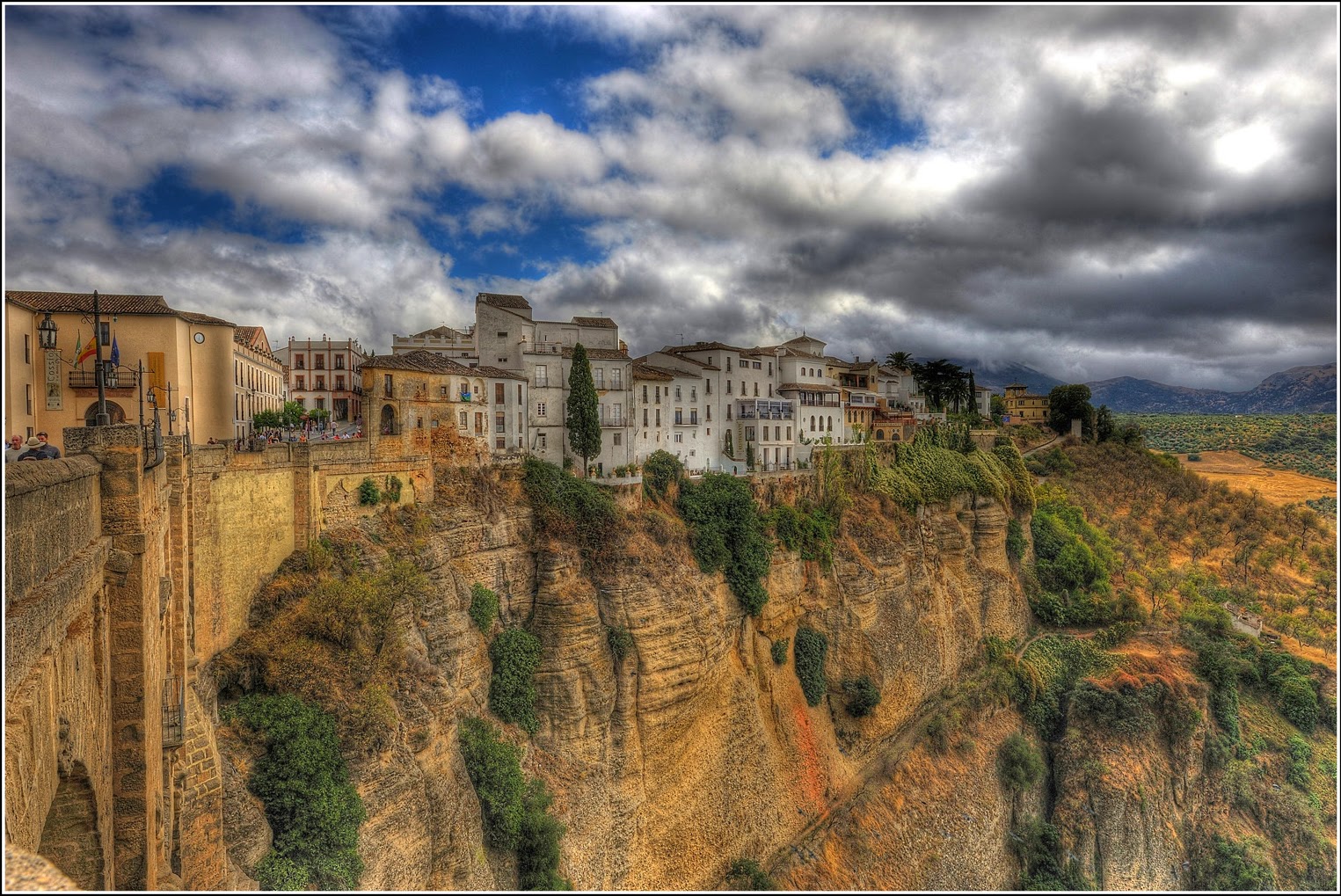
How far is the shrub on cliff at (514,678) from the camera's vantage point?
1995 cm

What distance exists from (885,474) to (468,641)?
25.1 meters

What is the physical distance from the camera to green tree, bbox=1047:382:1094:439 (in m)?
55.0

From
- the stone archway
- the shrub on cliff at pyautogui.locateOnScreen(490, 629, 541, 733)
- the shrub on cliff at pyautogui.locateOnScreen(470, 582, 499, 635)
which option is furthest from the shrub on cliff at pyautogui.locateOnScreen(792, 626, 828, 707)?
the stone archway

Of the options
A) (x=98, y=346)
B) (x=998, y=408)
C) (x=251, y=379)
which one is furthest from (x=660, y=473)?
(x=998, y=408)

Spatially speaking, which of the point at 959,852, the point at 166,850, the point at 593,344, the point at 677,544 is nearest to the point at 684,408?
the point at 593,344

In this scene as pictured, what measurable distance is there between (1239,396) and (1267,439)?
154 ft

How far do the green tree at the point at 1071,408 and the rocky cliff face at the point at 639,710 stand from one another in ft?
114

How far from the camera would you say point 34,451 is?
8.62 meters

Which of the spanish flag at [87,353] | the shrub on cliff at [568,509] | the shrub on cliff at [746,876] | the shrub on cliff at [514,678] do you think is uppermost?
the spanish flag at [87,353]

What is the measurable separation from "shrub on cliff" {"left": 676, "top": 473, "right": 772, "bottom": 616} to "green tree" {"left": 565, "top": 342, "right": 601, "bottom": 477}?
441 cm

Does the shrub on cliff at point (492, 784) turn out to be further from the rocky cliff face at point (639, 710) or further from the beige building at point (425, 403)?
the beige building at point (425, 403)

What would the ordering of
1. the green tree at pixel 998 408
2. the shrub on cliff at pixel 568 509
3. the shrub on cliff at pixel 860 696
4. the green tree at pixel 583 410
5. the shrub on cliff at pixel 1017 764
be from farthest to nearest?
the green tree at pixel 998 408, the shrub on cliff at pixel 1017 764, the shrub on cliff at pixel 860 696, the green tree at pixel 583 410, the shrub on cliff at pixel 568 509

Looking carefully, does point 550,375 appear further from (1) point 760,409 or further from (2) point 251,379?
(1) point 760,409

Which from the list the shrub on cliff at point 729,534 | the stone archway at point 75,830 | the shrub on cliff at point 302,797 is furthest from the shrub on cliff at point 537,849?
the stone archway at point 75,830
